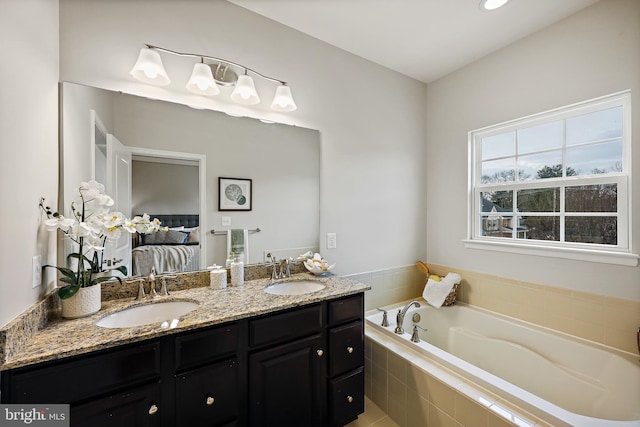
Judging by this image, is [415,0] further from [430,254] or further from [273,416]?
[273,416]

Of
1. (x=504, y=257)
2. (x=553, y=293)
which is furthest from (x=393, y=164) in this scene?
(x=553, y=293)

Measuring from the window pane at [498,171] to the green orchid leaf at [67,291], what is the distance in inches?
114

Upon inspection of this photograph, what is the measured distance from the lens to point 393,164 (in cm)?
255

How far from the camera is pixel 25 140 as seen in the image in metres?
1.03

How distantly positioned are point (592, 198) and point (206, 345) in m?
2.53

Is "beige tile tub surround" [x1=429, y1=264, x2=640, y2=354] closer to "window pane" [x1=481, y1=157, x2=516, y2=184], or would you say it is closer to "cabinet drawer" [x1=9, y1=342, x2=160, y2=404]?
"window pane" [x1=481, y1=157, x2=516, y2=184]

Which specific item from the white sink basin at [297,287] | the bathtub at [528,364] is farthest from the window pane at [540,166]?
the white sink basin at [297,287]

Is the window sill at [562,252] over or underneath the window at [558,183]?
underneath

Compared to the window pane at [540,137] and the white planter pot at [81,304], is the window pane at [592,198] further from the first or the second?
the white planter pot at [81,304]

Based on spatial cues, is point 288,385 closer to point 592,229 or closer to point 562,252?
point 562,252

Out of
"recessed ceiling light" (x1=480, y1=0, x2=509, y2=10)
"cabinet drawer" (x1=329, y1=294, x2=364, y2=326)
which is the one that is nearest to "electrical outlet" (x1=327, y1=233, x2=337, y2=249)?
"cabinet drawer" (x1=329, y1=294, x2=364, y2=326)

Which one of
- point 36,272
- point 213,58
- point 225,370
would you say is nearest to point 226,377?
point 225,370

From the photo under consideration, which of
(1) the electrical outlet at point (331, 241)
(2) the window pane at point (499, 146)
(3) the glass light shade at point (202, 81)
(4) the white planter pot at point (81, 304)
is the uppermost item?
(3) the glass light shade at point (202, 81)

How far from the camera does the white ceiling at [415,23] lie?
1.75 m
